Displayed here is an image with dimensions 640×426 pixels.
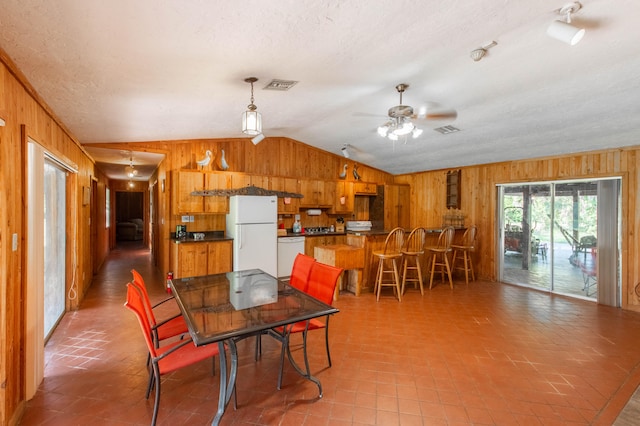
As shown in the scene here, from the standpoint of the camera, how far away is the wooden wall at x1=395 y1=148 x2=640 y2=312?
415 centimetres

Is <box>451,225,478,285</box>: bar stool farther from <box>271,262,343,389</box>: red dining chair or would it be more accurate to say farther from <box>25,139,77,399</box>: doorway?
<box>25,139,77,399</box>: doorway

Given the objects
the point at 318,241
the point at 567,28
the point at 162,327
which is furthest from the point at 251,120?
the point at 318,241

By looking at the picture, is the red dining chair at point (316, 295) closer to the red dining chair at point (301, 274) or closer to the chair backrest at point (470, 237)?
the red dining chair at point (301, 274)

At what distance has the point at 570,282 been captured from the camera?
4.99 metres

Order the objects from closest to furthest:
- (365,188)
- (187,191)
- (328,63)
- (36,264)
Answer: (36,264) < (328,63) < (187,191) < (365,188)

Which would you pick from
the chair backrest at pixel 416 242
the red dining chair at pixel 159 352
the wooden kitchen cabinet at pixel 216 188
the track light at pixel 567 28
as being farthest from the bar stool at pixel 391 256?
the red dining chair at pixel 159 352

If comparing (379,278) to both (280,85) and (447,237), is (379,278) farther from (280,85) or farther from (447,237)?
(280,85)

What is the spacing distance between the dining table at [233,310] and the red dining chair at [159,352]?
0.15 m

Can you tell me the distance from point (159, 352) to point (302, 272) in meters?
1.32

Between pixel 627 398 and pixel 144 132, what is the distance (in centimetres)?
564

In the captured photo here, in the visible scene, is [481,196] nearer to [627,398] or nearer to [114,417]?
[627,398]

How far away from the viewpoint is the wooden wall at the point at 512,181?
4148 millimetres

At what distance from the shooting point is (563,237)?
4.98 m

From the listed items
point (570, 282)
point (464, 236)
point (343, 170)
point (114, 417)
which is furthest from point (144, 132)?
point (570, 282)
